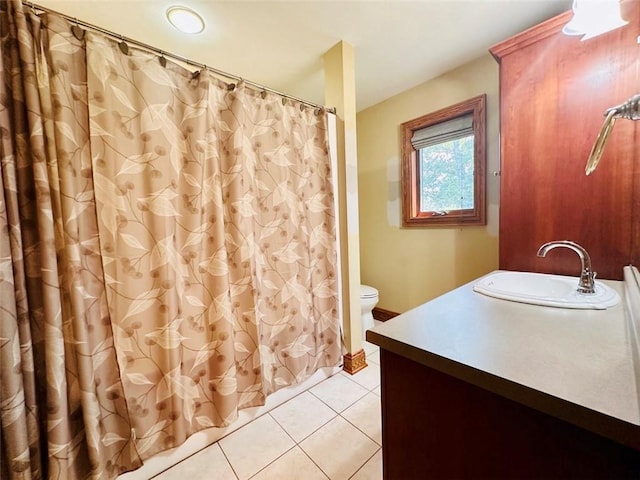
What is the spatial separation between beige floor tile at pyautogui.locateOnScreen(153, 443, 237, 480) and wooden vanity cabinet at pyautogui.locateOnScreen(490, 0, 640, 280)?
179 cm

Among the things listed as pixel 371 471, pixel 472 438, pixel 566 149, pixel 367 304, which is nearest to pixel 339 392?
pixel 371 471

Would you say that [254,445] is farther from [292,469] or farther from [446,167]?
[446,167]

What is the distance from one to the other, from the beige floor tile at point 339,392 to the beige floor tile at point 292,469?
1.12 feet

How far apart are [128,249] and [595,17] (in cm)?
212

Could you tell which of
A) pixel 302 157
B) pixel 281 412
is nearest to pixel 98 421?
pixel 281 412

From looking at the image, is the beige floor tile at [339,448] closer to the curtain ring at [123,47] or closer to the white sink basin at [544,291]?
the white sink basin at [544,291]

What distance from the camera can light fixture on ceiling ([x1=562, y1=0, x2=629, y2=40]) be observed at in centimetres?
98

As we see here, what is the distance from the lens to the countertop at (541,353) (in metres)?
0.42

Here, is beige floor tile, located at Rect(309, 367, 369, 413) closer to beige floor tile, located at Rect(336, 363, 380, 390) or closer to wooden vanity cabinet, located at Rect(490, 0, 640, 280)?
beige floor tile, located at Rect(336, 363, 380, 390)

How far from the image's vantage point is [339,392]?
1.59 meters

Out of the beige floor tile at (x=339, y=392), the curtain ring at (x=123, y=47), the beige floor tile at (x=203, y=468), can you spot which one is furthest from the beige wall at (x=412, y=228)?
the curtain ring at (x=123, y=47)

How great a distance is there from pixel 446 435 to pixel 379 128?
7.99 ft

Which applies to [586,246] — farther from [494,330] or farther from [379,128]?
[379,128]

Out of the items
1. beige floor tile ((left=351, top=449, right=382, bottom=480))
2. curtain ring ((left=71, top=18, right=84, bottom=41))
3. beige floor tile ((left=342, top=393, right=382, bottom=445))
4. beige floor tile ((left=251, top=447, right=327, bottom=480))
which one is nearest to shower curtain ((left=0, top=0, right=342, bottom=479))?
curtain ring ((left=71, top=18, right=84, bottom=41))
